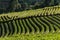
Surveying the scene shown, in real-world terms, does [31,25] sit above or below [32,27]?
below

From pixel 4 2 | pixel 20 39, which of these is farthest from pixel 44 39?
pixel 4 2

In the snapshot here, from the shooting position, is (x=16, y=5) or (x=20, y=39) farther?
(x=16, y=5)

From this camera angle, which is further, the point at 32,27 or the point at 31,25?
the point at 31,25

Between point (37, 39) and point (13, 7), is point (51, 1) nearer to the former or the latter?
point (13, 7)

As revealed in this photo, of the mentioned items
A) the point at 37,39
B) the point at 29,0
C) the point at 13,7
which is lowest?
the point at 29,0

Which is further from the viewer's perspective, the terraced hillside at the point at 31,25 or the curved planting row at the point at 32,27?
the terraced hillside at the point at 31,25

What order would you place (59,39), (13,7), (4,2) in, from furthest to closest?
(4,2), (13,7), (59,39)

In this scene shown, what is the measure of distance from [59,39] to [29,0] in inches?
6847

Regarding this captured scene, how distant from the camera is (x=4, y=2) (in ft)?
603

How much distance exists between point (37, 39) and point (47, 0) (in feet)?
362

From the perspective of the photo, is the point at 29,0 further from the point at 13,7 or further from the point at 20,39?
the point at 20,39

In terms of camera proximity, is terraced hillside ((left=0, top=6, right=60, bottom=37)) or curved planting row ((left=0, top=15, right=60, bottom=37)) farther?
terraced hillside ((left=0, top=6, right=60, bottom=37))

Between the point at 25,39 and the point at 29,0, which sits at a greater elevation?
the point at 25,39

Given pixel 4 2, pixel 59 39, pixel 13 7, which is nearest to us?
pixel 59 39
